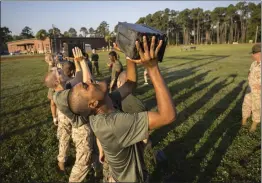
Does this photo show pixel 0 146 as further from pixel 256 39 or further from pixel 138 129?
pixel 256 39

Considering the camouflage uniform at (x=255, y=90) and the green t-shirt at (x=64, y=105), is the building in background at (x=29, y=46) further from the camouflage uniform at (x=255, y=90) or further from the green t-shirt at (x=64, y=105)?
the green t-shirt at (x=64, y=105)

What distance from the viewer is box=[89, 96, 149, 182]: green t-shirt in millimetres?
1953

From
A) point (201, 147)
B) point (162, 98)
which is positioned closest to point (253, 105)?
point (201, 147)

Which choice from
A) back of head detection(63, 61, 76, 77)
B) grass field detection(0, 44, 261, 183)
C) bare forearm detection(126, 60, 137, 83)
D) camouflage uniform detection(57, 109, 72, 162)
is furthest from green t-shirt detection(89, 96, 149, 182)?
back of head detection(63, 61, 76, 77)

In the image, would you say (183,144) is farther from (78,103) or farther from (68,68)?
(78,103)

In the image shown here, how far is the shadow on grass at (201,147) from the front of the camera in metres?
4.41

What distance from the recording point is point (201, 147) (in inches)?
212

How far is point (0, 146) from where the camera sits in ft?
19.6

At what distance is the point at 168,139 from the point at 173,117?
13.8 ft

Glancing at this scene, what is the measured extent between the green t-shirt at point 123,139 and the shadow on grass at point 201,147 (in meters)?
2.23

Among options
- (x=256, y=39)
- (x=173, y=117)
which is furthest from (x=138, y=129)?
(x=256, y=39)

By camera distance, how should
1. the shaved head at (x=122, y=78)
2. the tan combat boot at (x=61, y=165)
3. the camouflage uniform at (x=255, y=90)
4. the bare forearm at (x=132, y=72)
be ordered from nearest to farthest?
1. the bare forearm at (x=132, y=72)
2. the tan combat boot at (x=61, y=165)
3. the shaved head at (x=122, y=78)
4. the camouflage uniform at (x=255, y=90)

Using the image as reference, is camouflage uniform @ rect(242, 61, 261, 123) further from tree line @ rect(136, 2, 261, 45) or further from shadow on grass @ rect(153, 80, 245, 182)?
tree line @ rect(136, 2, 261, 45)

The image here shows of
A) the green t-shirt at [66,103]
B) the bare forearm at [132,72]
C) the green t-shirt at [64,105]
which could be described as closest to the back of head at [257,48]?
the bare forearm at [132,72]
